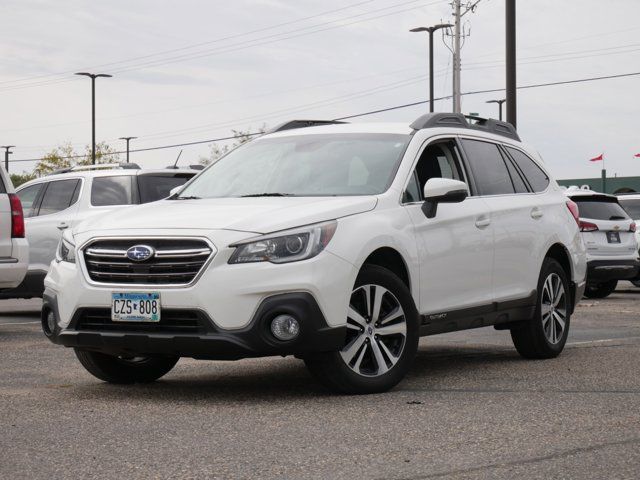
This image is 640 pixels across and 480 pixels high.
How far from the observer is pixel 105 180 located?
588 inches

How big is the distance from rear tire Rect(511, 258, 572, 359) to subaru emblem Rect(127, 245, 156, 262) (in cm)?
360

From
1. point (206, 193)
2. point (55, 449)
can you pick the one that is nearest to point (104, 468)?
point (55, 449)

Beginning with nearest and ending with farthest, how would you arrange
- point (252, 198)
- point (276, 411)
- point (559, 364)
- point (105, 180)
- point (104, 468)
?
point (104, 468)
point (276, 411)
point (252, 198)
point (559, 364)
point (105, 180)

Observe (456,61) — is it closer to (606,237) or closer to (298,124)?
(606,237)

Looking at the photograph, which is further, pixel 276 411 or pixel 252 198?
pixel 252 198

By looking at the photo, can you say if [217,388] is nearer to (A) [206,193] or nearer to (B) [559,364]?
(A) [206,193]

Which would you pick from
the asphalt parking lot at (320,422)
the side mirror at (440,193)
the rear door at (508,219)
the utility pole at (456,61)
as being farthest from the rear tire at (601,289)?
the utility pole at (456,61)

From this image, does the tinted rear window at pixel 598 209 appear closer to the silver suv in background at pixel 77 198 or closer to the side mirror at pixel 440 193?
the silver suv in background at pixel 77 198

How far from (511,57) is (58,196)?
530 inches

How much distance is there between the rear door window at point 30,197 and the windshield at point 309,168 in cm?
706

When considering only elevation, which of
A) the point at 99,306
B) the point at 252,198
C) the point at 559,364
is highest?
the point at 252,198

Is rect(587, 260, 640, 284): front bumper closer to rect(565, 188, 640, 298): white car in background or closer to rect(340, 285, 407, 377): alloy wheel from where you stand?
rect(565, 188, 640, 298): white car in background

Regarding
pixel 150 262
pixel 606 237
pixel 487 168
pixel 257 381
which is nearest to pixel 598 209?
pixel 606 237

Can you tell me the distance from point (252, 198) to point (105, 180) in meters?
7.49
